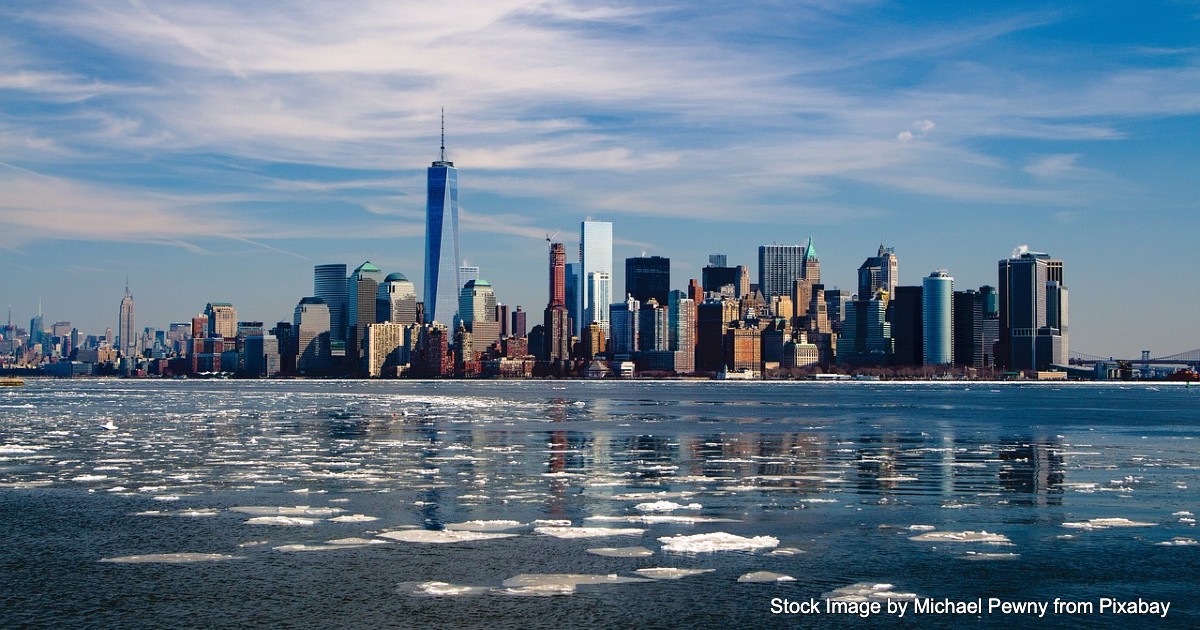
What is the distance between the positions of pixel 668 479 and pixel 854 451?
16989 mm

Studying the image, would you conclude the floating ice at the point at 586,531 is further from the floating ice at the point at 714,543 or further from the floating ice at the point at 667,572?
the floating ice at the point at 667,572

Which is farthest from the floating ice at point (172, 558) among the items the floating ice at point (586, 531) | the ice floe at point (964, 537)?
the ice floe at point (964, 537)

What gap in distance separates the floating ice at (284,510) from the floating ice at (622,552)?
30.1 ft

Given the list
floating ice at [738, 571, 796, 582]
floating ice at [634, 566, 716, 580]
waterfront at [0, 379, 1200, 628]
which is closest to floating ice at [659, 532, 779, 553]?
waterfront at [0, 379, 1200, 628]

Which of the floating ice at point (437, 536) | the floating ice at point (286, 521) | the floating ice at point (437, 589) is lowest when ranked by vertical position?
the floating ice at point (437, 589)

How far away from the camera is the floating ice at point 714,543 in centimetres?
2509

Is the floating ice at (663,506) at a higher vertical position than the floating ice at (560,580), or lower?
higher

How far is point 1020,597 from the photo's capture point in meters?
20.7

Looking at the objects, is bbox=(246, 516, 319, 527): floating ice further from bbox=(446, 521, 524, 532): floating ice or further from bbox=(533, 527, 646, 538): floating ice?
bbox=(533, 527, 646, 538): floating ice

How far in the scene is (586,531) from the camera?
27594 millimetres

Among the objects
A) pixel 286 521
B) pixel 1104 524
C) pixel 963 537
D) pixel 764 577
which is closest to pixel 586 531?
pixel 764 577

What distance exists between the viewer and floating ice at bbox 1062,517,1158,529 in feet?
93.4

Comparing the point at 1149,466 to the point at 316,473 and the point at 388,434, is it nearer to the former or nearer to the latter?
the point at 316,473

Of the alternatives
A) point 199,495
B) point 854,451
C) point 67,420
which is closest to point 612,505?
point 199,495
